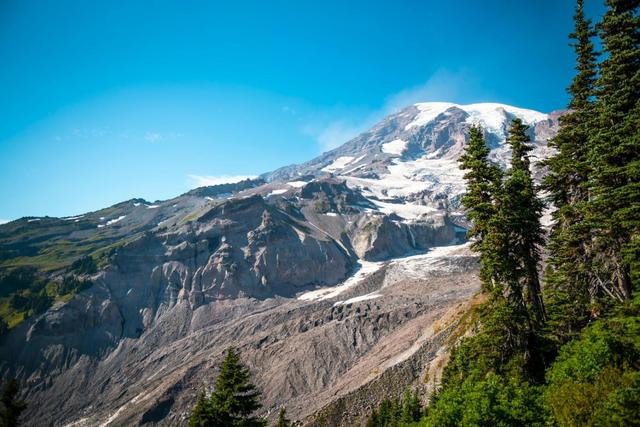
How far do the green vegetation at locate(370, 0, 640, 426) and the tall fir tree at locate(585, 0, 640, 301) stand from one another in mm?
60

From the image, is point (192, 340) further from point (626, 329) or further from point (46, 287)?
point (626, 329)

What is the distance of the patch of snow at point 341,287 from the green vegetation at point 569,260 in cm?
11617

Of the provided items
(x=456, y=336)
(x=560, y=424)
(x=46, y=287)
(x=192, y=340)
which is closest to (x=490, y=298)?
(x=560, y=424)

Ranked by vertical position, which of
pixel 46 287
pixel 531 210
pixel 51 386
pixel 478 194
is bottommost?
pixel 51 386

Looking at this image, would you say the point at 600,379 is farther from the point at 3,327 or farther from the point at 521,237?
the point at 3,327

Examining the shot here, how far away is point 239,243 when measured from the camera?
538ft

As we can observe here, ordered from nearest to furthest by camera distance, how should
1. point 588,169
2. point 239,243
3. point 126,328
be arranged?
point 588,169 → point 126,328 → point 239,243

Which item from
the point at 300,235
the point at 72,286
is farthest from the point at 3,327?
the point at 300,235

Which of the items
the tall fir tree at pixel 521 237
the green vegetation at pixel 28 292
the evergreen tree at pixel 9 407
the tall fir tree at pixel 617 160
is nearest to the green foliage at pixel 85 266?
the green vegetation at pixel 28 292

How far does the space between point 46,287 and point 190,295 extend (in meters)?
52.4

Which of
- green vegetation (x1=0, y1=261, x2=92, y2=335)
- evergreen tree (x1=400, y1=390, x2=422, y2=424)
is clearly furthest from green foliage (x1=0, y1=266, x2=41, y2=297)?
evergreen tree (x1=400, y1=390, x2=422, y2=424)

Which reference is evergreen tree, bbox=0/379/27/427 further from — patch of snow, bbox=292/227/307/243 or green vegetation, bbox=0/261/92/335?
patch of snow, bbox=292/227/307/243

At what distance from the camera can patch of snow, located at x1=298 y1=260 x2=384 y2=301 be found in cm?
14000

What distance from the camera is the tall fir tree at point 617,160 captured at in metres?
17.7
